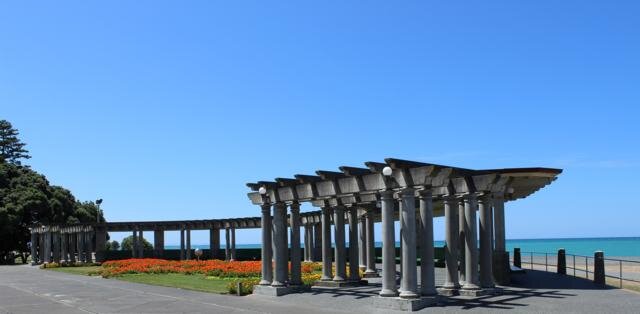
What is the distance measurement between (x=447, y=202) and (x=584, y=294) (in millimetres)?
4655

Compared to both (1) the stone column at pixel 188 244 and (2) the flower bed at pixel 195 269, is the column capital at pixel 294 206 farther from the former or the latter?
(1) the stone column at pixel 188 244

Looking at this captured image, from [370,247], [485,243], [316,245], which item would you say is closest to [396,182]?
[485,243]

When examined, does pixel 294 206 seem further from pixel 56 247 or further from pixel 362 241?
pixel 56 247

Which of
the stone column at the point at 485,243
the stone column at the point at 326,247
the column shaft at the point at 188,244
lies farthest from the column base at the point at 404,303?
the column shaft at the point at 188,244

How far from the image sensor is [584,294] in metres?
18.8

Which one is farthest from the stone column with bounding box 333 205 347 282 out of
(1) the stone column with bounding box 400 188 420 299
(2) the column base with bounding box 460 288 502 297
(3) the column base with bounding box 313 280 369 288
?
(1) the stone column with bounding box 400 188 420 299

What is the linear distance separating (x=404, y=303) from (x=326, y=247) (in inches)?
355

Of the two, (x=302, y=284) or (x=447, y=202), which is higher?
(x=447, y=202)

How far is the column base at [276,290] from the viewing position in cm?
2103

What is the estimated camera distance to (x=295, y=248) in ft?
73.5

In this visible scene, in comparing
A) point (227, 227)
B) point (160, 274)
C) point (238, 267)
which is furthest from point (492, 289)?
point (227, 227)

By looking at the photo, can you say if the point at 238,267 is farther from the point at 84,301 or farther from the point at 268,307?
the point at 268,307

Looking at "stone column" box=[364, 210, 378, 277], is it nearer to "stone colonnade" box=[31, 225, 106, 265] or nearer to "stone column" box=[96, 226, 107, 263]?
"stone colonnade" box=[31, 225, 106, 265]

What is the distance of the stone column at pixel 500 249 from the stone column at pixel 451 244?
3.84m
